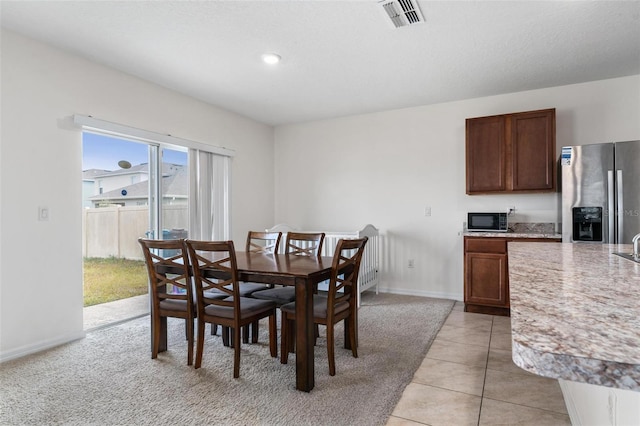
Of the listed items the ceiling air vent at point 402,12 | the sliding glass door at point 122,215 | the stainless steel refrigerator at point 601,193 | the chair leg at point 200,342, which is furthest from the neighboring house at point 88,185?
the stainless steel refrigerator at point 601,193

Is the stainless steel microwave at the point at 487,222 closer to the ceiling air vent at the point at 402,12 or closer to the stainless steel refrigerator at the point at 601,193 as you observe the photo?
the stainless steel refrigerator at the point at 601,193

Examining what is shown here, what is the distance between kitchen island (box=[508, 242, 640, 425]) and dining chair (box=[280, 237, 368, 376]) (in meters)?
1.18

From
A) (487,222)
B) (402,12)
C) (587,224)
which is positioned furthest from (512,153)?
(402,12)

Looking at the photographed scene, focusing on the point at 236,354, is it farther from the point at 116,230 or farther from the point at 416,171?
the point at 416,171

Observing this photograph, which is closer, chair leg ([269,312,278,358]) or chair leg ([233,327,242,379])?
chair leg ([233,327,242,379])

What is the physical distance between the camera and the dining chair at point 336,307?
233cm

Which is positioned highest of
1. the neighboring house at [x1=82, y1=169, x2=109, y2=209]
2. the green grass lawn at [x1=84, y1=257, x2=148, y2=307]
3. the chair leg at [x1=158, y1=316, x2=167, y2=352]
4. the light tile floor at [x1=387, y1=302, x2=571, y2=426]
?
the neighboring house at [x1=82, y1=169, x2=109, y2=209]

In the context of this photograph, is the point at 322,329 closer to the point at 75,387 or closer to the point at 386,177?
the point at 75,387

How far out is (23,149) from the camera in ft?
9.07

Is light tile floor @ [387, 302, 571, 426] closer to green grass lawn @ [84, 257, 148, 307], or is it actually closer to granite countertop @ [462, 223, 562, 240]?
granite countertop @ [462, 223, 562, 240]

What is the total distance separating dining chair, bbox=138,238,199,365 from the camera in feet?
8.08

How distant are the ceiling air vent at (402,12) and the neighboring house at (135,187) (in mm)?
2884

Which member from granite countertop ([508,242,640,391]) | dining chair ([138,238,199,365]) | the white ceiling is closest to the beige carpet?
dining chair ([138,238,199,365])

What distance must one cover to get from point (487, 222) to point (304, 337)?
277 centimetres
